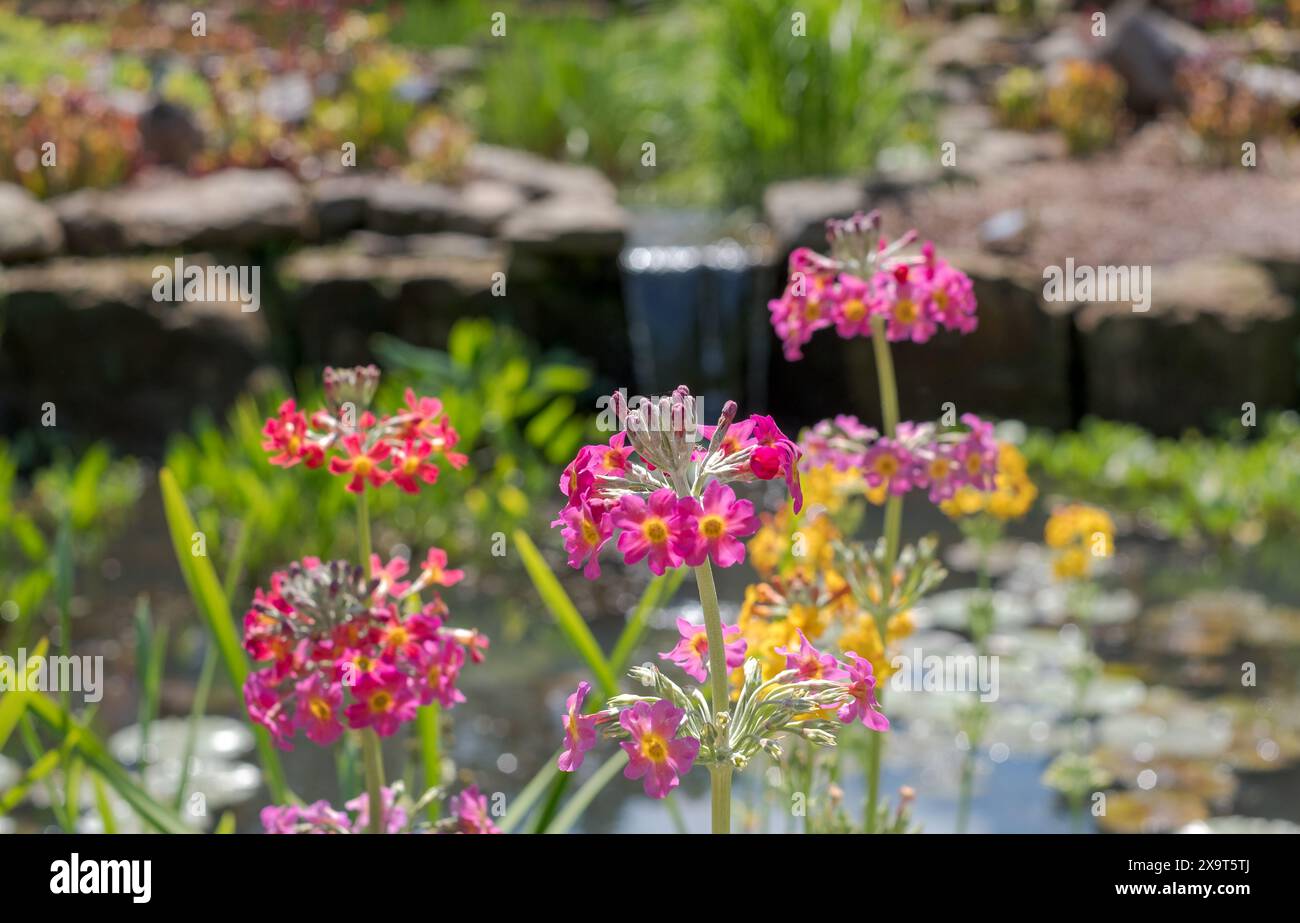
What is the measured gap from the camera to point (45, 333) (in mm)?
6469

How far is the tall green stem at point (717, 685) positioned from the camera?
3.36ft

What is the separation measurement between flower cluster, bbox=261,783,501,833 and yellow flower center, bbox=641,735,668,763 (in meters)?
0.36

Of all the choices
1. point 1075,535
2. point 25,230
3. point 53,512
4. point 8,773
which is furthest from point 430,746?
point 25,230

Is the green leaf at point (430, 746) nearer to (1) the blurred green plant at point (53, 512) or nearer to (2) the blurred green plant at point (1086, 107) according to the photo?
(1) the blurred green plant at point (53, 512)

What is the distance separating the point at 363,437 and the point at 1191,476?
4.87 metres

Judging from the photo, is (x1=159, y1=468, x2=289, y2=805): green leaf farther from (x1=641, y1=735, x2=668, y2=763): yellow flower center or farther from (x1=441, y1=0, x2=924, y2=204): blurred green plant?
(x1=441, y1=0, x2=924, y2=204): blurred green plant

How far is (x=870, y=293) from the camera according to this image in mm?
1703

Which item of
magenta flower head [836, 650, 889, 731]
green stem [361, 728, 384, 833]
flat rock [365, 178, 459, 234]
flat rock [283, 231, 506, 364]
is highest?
flat rock [365, 178, 459, 234]

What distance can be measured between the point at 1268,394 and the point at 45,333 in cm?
555

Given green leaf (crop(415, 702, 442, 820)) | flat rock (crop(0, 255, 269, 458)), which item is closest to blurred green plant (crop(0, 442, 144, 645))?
flat rock (crop(0, 255, 269, 458))

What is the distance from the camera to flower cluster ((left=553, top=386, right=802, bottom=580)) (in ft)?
3.32

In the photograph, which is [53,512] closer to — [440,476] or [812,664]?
[440,476]
